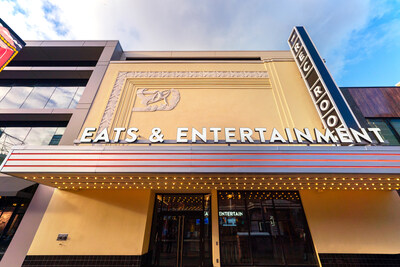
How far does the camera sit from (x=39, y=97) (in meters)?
10.6

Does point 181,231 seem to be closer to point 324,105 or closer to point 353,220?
point 353,220

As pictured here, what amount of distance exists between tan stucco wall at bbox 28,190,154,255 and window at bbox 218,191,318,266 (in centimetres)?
365

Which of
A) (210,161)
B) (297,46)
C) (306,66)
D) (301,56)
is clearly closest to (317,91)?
(306,66)

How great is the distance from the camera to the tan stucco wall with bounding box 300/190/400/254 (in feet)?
21.8

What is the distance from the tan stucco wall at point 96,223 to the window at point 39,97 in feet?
19.7

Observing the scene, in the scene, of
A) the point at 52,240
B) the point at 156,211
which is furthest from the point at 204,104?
the point at 52,240

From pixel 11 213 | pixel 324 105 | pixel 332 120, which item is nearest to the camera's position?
pixel 11 213

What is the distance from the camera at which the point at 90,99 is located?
965 cm

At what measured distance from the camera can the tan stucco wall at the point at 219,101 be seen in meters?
8.96

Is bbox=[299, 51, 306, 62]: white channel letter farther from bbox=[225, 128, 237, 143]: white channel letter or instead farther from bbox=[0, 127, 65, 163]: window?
bbox=[0, 127, 65, 163]: window

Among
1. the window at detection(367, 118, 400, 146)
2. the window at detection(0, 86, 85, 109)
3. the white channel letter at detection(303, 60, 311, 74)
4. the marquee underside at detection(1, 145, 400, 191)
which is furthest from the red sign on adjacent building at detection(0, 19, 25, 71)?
the window at detection(367, 118, 400, 146)

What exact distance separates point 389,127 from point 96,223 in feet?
54.6

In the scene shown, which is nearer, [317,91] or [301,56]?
[317,91]

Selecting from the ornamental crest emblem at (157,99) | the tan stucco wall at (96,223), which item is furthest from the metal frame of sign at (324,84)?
the tan stucco wall at (96,223)
